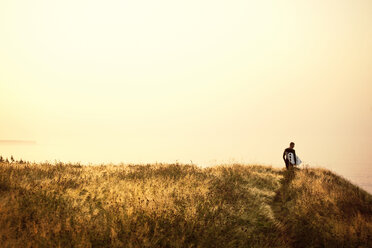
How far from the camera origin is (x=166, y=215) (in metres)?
5.54

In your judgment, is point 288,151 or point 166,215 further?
point 288,151

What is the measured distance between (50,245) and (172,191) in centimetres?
383

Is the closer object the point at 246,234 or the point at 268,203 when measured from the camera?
the point at 246,234

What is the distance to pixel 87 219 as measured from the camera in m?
5.25

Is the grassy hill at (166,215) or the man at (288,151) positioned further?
the man at (288,151)

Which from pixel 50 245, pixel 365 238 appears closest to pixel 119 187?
pixel 50 245

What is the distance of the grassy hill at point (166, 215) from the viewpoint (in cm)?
464

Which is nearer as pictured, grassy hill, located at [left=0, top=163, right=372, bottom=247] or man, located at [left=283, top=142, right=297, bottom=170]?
grassy hill, located at [left=0, top=163, right=372, bottom=247]

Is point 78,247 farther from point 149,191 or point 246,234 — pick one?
point 246,234

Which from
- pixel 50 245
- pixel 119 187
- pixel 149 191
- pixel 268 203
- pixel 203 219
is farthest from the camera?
pixel 268 203

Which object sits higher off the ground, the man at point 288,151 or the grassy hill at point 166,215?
the man at point 288,151

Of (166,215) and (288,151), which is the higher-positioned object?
(288,151)

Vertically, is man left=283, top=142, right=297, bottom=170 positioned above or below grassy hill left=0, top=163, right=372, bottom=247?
above

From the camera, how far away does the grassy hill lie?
4635 mm
